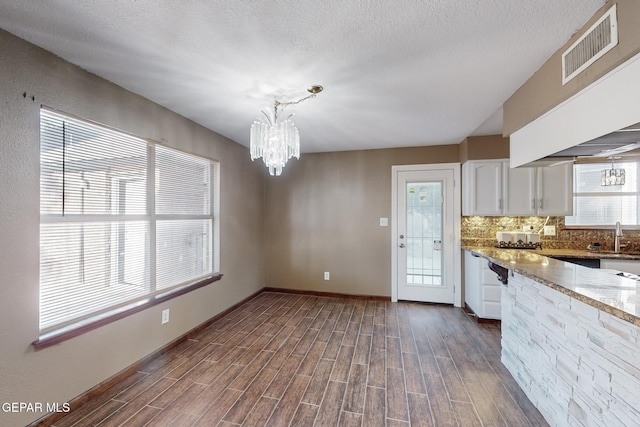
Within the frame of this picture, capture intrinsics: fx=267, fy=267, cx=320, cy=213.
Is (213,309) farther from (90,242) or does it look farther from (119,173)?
(119,173)

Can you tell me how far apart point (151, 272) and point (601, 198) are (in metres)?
5.47

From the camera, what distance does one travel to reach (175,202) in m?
2.84

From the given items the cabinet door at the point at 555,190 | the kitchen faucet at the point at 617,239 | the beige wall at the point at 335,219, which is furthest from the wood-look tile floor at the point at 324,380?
the kitchen faucet at the point at 617,239

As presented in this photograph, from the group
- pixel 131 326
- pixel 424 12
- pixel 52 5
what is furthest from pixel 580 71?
pixel 131 326

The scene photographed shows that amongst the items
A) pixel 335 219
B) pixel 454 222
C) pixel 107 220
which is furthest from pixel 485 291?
pixel 107 220

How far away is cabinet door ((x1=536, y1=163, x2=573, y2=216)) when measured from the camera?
3332 millimetres

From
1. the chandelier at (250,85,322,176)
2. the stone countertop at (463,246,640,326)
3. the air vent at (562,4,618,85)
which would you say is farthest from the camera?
the chandelier at (250,85,322,176)

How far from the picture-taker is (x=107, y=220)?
6.98 feet

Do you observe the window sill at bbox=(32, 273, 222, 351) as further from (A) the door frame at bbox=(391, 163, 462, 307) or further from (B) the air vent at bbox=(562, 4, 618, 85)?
(B) the air vent at bbox=(562, 4, 618, 85)

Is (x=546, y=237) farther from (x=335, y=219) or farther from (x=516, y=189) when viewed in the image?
(x=335, y=219)

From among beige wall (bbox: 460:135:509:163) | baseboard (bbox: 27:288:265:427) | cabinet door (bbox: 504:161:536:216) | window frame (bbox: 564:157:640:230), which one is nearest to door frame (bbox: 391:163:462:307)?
beige wall (bbox: 460:135:509:163)

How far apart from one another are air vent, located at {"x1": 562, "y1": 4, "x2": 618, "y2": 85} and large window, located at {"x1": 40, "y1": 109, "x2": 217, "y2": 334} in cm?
319

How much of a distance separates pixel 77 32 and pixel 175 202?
161cm

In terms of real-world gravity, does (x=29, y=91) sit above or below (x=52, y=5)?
below
